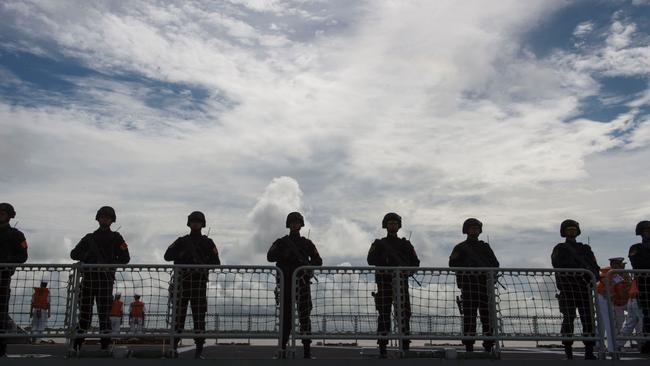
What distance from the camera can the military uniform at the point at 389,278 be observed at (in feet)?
25.5

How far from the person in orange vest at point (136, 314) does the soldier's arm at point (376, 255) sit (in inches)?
129

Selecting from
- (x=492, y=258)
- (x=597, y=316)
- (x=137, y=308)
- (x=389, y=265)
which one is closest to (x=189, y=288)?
(x=137, y=308)

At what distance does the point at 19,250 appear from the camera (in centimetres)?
868

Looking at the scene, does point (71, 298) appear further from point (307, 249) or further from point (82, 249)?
point (307, 249)

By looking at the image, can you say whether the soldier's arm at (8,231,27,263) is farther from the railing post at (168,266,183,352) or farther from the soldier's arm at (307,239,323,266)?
the soldier's arm at (307,239,323,266)

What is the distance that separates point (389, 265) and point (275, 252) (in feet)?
5.51

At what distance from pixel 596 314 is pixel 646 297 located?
996 mm

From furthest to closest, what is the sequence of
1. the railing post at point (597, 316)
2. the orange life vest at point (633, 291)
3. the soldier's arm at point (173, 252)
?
the soldier's arm at point (173, 252)
the orange life vest at point (633, 291)
the railing post at point (597, 316)

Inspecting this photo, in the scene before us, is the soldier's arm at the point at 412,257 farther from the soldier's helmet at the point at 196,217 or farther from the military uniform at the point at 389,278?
the soldier's helmet at the point at 196,217

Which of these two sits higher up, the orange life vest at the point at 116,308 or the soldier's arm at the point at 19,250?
→ the soldier's arm at the point at 19,250

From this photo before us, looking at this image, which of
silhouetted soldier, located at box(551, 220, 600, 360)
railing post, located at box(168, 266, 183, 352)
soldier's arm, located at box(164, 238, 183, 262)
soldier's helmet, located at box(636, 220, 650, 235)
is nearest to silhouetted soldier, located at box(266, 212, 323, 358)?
soldier's arm, located at box(164, 238, 183, 262)

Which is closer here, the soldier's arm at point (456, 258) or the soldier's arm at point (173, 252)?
the soldier's arm at point (173, 252)

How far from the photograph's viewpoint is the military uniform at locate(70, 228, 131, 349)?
7.93 meters

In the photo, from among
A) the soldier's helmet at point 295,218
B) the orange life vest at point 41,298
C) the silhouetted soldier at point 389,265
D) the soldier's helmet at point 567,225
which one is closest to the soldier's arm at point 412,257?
the silhouetted soldier at point 389,265
